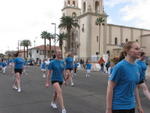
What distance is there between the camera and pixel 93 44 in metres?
69.8

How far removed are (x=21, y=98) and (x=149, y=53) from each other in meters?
71.7

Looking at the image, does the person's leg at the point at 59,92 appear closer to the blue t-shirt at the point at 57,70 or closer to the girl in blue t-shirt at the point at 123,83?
the blue t-shirt at the point at 57,70

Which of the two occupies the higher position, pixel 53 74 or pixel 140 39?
pixel 140 39

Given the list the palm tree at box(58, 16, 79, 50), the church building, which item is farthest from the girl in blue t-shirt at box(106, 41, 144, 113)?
the palm tree at box(58, 16, 79, 50)

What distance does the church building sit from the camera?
69250mm

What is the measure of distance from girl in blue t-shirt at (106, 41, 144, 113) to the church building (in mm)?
60806

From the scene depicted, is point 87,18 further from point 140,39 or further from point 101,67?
point 101,67

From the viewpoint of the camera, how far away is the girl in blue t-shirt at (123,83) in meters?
3.75

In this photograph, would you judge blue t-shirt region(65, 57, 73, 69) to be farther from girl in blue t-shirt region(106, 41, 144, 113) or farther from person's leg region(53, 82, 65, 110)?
girl in blue t-shirt region(106, 41, 144, 113)

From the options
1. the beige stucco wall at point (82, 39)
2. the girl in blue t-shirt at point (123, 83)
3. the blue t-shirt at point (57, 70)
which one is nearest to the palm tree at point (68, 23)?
the beige stucco wall at point (82, 39)

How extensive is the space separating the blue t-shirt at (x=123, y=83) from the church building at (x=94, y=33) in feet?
200

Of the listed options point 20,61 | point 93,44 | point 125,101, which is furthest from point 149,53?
point 125,101

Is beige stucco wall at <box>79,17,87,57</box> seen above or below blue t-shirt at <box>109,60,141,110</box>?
above

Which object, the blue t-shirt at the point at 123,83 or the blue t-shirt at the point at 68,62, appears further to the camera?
the blue t-shirt at the point at 68,62
